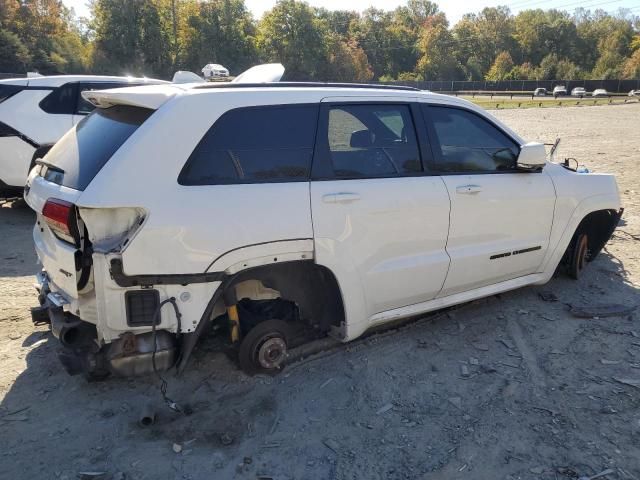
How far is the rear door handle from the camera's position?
333 centimetres

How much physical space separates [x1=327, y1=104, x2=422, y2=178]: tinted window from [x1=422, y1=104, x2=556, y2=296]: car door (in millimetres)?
197

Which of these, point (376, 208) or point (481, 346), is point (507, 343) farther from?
point (376, 208)

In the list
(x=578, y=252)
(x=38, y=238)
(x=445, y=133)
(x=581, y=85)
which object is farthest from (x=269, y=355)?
(x=581, y=85)

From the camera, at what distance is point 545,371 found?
3.71m

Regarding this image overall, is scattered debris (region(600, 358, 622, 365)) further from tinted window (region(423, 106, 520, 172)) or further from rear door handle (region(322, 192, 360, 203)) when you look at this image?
rear door handle (region(322, 192, 360, 203))

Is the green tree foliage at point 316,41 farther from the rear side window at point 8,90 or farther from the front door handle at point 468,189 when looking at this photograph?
the front door handle at point 468,189

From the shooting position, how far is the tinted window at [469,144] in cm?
396

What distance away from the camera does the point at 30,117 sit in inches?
284

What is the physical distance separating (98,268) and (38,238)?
101cm

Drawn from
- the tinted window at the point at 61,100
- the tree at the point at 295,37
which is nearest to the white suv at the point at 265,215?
the tinted window at the point at 61,100

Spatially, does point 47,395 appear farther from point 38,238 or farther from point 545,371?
point 545,371

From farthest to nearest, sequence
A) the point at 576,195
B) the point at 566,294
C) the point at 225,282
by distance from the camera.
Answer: the point at 566,294 → the point at 576,195 → the point at 225,282

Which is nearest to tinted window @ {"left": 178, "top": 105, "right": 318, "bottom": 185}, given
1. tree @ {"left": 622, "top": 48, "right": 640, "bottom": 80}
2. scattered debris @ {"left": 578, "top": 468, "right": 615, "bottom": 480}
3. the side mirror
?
the side mirror

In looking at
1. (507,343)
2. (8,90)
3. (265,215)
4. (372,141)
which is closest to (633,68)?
(8,90)
